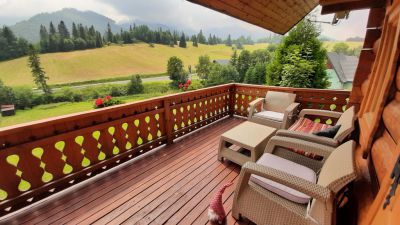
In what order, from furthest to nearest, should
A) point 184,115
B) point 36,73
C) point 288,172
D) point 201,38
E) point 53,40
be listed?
point 201,38, point 53,40, point 36,73, point 184,115, point 288,172

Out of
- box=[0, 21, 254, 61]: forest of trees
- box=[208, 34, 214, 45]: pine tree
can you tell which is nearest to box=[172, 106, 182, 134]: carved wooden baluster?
box=[0, 21, 254, 61]: forest of trees

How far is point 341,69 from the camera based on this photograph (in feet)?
59.1

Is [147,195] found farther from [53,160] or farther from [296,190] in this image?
→ [296,190]

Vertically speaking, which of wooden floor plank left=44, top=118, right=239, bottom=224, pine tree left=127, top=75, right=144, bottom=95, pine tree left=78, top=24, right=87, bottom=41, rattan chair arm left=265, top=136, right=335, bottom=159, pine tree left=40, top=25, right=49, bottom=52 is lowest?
pine tree left=127, top=75, right=144, bottom=95

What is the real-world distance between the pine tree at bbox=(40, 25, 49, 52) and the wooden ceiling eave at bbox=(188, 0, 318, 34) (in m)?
34.5

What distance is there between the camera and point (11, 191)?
1.78 m

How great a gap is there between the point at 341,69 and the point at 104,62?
3489cm

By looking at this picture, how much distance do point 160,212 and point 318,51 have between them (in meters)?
7.49

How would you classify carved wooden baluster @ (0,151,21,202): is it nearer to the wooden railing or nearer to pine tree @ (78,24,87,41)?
the wooden railing

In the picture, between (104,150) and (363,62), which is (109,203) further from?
(363,62)

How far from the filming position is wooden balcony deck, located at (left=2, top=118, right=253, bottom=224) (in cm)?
178

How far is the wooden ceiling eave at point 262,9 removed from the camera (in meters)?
2.59

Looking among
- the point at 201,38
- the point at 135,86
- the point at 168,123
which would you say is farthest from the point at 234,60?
the point at 201,38

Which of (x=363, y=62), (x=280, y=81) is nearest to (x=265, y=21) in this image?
(x=363, y=62)
